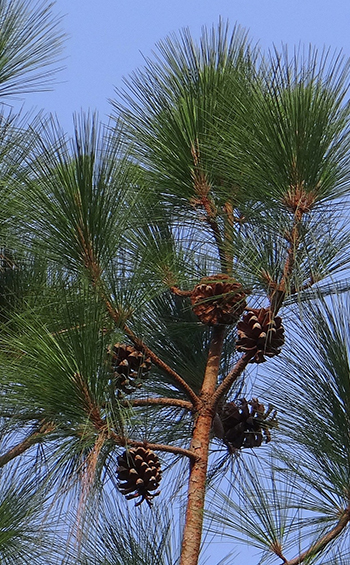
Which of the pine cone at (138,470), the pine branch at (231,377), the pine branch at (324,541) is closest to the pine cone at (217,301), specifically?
the pine branch at (231,377)

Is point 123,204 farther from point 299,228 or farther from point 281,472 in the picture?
point 281,472

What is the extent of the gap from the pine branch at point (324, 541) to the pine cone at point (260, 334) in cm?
32

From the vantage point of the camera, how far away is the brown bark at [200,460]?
228 cm

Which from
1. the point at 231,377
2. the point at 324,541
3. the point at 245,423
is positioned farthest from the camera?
the point at 245,423

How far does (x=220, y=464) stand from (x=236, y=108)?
79 cm

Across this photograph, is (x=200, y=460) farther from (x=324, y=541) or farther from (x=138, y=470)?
(x=324, y=541)

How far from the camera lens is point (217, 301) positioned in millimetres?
2428

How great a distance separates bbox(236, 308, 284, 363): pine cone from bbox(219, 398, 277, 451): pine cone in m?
0.23

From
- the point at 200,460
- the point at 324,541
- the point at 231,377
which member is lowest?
the point at 324,541

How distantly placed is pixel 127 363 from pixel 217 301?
0.22 meters

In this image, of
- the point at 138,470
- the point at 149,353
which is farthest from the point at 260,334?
the point at 138,470

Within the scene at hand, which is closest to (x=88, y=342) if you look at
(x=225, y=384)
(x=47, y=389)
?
(x=47, y=389)

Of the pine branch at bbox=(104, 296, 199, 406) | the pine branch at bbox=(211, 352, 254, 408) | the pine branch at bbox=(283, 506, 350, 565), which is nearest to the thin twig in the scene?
the pine branch at bbox=(104, 296, 199, 406)

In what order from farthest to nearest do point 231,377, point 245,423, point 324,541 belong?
1. point 245,423
2. point 231,377
3. point 324,541
